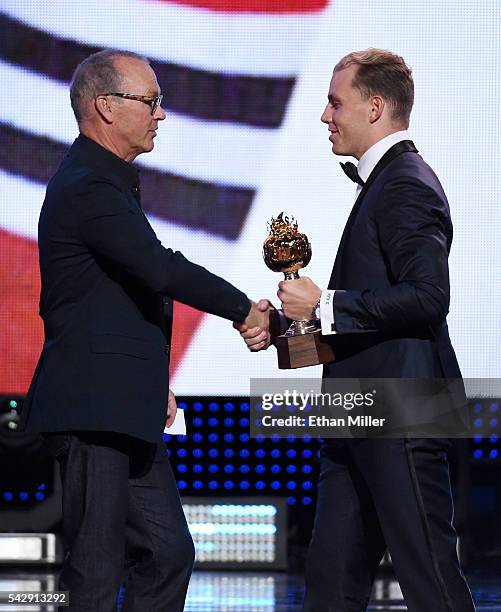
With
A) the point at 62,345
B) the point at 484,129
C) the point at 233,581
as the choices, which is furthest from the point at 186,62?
the point at 62,345

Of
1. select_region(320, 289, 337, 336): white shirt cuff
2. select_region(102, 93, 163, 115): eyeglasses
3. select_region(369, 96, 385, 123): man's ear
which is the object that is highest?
select_region(102, 93, 163, 115): eyeglasses

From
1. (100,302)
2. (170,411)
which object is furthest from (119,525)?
(100,302)

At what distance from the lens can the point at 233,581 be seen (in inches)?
200

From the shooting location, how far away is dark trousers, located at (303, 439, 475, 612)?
2.64 meters

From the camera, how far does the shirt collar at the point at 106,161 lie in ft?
9.39

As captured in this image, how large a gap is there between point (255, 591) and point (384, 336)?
2.30m

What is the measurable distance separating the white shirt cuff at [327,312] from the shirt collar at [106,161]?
532 millimetres

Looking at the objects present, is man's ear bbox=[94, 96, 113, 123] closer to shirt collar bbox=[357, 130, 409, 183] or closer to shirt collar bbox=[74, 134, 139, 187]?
shirt collar bbox=[74, 134, 139, 187]

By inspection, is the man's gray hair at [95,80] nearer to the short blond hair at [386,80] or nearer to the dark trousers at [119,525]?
the short blond hair at [386,80]

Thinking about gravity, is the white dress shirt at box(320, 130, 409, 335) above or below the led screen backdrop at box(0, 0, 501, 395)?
below

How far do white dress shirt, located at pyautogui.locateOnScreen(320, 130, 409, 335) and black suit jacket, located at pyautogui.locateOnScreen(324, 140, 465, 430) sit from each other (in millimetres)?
17

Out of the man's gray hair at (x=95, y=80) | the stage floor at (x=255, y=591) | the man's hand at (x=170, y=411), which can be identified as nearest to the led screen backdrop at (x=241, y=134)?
the stage floor at (x=255, y=591)

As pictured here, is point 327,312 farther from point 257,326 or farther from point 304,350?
point 257,326

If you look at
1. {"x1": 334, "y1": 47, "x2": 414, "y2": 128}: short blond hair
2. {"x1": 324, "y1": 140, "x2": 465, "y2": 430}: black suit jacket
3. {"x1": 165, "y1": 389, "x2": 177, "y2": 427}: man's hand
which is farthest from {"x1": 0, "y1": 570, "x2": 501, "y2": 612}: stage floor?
{"x1": 334, "y1": 47, "x2": 414, "y2": 128}: short blond hair
